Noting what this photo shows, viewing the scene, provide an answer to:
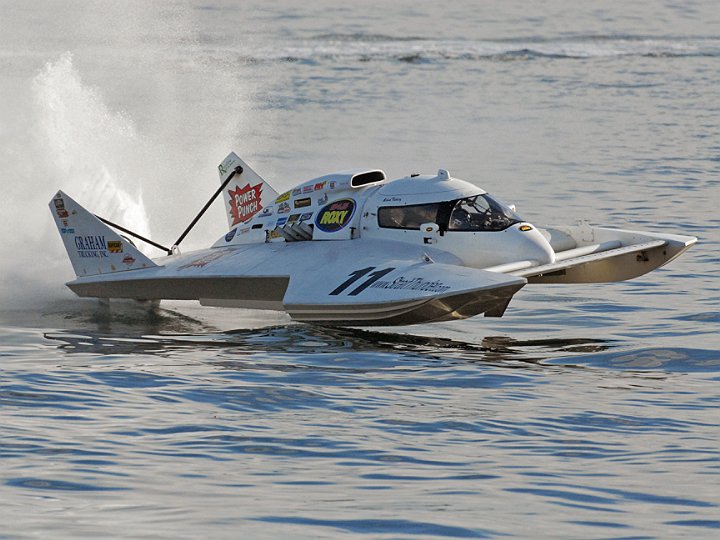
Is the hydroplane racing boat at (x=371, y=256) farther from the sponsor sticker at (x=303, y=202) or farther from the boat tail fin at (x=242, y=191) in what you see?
the boat tail fin at (x=242, y=191)

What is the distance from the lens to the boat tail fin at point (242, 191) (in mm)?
16656

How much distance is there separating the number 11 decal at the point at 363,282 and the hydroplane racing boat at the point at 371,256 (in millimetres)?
18

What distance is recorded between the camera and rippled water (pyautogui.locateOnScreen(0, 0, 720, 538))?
7.98 meters

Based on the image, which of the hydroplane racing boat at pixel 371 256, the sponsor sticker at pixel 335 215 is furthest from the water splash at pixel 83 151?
the sponsor sticker at pixel 335 215

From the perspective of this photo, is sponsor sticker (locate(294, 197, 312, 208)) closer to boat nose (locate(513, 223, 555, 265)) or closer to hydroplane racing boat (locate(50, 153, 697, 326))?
hydroplane racing boat (locate(50, 153, 697, 326))

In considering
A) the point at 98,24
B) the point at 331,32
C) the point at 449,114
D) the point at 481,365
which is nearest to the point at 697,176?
the point at 449,114

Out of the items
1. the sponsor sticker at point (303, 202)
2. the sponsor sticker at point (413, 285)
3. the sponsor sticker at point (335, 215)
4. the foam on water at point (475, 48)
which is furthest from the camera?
the foam on water at point (475, 48)

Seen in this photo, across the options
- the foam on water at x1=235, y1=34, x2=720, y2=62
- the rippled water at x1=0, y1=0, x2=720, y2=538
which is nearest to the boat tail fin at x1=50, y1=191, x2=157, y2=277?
the rippled water at x1=0, y1=0, x2=720, y2=538

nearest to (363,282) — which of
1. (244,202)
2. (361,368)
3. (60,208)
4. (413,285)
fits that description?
(413,285)

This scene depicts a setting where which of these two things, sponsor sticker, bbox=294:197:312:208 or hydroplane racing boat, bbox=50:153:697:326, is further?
sponsor sticker, bbox=294:197:312:208

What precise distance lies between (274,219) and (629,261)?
403 centimetres

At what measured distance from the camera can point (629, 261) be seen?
1495 centimetres

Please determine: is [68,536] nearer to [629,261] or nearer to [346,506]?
[346,506]

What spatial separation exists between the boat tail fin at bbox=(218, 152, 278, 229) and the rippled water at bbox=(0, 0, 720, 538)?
1641 mm
